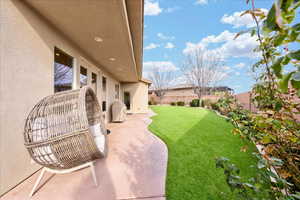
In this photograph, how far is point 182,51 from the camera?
68.9 feet

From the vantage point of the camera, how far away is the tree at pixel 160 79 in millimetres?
25375

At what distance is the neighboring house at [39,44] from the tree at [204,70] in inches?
654

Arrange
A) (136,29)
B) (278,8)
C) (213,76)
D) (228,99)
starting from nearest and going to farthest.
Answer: (278,8) → (228,99) → (136,29) → (213,76)

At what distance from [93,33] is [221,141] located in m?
4.56

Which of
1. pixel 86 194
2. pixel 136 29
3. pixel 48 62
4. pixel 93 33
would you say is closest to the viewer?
pixel 86 194

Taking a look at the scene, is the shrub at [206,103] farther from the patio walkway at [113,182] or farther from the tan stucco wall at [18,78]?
the tan stucco wall at [18,78]

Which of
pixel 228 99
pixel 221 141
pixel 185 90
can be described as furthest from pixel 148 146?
pixel 185 90

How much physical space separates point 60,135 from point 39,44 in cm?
201

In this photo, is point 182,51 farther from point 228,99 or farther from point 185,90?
point 228,99

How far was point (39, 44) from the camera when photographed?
8.54 ft

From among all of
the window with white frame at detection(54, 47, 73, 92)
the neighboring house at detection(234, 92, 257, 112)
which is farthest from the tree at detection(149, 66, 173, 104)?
the window with white frame at detection(54, 47, 73, 92)

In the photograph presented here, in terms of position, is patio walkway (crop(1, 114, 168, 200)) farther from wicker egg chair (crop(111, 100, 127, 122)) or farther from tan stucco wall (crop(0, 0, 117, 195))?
wicker egg chair (crop(111, 100, 127, 122))

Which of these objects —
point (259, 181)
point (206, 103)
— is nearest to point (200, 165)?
point (259, 181)

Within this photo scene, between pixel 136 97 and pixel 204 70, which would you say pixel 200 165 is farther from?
pixel 204 70
